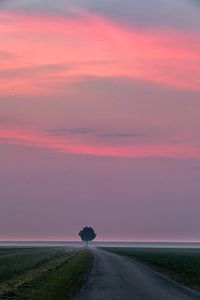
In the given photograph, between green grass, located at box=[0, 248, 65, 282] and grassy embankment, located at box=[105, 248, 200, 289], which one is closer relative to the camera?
grassy embankment, located at box=[105, 248, 200, 289]

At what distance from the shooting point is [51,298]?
27.4 meters

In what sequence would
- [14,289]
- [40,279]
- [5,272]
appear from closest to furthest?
[14,289] → [40,279] → [5,272]

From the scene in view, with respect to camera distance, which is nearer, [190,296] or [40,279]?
[190,296]

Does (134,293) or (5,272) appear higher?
(5,272)

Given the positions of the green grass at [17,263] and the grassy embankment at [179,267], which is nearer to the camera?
the grassy embankment at [179,267]

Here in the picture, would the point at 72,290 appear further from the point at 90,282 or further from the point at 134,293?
the point at 90,282

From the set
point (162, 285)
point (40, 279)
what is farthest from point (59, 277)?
point (162, 285)

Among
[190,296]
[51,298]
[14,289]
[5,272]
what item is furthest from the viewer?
[5,272]

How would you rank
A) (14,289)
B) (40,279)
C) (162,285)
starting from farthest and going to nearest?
(40,279) < (162,285) < (14,289)

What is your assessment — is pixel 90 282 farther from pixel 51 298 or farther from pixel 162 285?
pixel 51 298

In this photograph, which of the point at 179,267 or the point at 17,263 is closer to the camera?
the point at 17,263

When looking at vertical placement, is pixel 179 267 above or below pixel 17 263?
below

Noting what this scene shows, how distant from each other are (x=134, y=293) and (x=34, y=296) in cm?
463

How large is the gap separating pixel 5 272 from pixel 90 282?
40.2 feet
